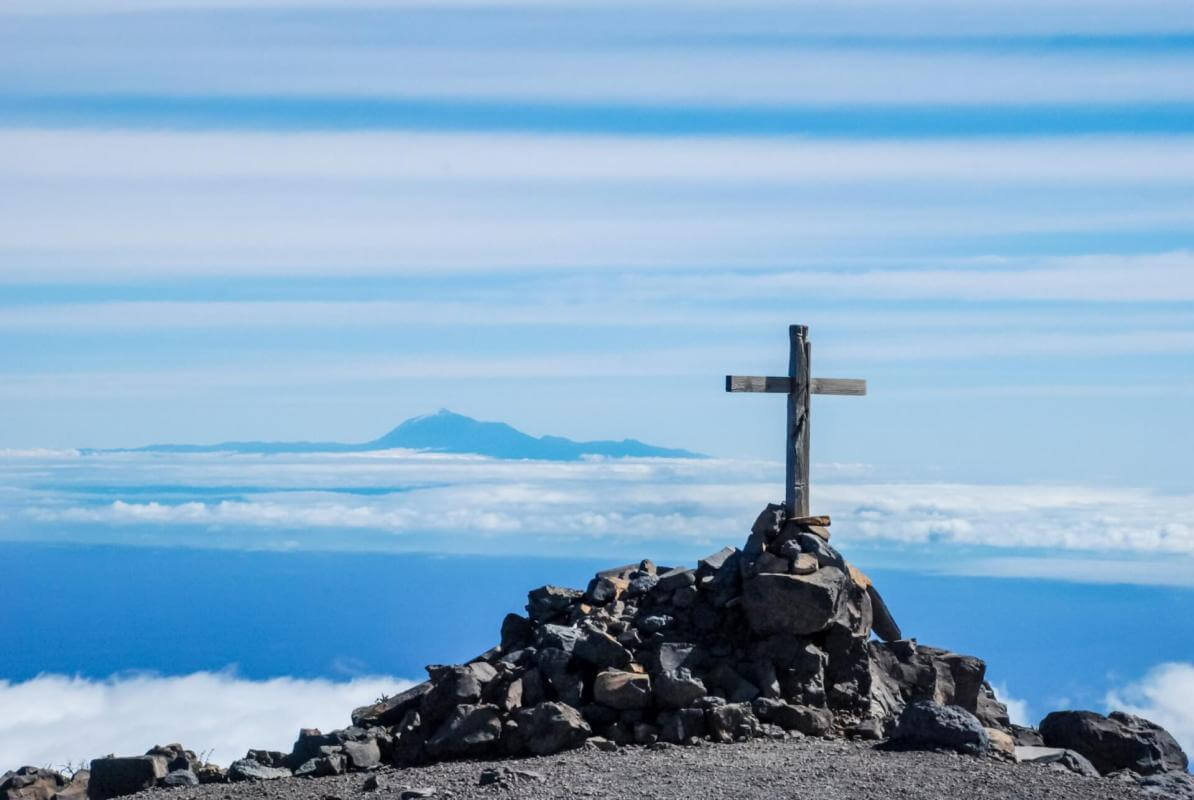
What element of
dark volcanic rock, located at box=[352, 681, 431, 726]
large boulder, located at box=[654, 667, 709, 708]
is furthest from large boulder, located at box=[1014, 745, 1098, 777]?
dark volcanic rock, located at box=[352, 681, 431, 726]

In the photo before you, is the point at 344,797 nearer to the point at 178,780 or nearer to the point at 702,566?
the point at 178,780

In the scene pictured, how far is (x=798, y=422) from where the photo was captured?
22234 mm

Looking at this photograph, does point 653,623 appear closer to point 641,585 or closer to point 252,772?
point 641,585

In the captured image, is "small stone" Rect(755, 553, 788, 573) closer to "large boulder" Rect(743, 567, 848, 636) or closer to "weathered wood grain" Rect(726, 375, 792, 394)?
"large boulder" Rect(743, 567, 848, 636)

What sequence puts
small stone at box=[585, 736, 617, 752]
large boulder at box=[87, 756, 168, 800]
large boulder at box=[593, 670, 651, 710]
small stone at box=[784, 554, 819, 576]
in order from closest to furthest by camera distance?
small stone at box=[585, 736, 617, 752] → large boulder at box=[593, 670, 651, 710] → large boulder at box=[87, 756, 168, 800] → small stone at box=[784, 554, 819, 576]

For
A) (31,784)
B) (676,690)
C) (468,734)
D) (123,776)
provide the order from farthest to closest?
(31,784), (123,776), (676,690), (468,734)

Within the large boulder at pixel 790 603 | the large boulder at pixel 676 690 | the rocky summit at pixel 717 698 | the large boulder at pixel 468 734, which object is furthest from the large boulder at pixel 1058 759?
the large boulder at pixel 468 734

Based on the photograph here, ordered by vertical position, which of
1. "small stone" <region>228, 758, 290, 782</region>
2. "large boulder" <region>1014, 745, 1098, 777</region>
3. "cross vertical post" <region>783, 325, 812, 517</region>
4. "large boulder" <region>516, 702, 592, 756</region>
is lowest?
"small stone" <region>228, 758, 290, 782</region>

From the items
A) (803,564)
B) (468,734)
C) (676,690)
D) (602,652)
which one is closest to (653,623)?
(602,652)

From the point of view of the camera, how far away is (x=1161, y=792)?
18.2m

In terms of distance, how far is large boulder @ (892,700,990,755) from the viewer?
61.8 ft

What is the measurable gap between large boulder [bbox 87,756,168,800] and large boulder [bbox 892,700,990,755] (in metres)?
10.1

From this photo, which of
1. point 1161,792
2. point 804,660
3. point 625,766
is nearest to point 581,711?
point 625,766

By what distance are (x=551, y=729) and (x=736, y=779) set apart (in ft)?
9.39
